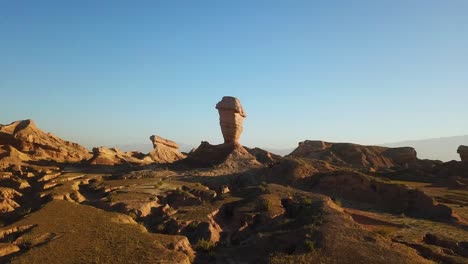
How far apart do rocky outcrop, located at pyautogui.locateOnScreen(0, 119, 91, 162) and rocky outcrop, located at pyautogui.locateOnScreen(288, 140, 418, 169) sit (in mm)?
46939

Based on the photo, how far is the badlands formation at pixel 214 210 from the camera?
63.3 feet

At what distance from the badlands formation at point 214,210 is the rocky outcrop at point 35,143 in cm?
15

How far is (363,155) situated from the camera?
89.0 meters

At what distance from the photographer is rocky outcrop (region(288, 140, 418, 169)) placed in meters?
86.2

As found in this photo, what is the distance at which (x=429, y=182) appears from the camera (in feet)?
178

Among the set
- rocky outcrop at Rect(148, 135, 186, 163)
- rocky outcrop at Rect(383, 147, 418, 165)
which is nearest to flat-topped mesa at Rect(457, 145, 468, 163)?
rocky outcrop at Rect(383, 147, 418, 165)

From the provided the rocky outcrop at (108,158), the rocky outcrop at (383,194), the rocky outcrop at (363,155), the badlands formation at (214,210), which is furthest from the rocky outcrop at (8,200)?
the rocky outcrop at (363,155)

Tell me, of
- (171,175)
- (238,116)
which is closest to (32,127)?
(171,175)

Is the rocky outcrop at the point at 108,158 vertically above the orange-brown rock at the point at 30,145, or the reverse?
the orange-brown rock at the point at 30,145

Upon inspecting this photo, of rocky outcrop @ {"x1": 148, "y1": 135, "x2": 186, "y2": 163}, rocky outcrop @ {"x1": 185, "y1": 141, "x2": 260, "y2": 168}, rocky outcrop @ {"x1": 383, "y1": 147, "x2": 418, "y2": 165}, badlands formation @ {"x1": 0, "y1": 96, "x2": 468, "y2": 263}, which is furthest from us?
rocky outcrop @ {"x1": 383, "y1": 147, "x2": 418, "y2": 165}

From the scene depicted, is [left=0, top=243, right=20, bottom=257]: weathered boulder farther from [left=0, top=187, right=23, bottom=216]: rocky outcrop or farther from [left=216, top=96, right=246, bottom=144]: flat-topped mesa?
[left=216, top=96, right=246, bottom=144]: flat-topped mesa

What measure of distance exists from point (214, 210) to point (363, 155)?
66946 millimetres

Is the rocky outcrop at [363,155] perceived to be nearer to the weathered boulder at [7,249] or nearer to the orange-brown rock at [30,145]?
the orange-brown rock at [30,145]

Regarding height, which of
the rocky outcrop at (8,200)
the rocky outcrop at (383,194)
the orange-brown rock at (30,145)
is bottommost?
the rocky outcrop at (383,194)
